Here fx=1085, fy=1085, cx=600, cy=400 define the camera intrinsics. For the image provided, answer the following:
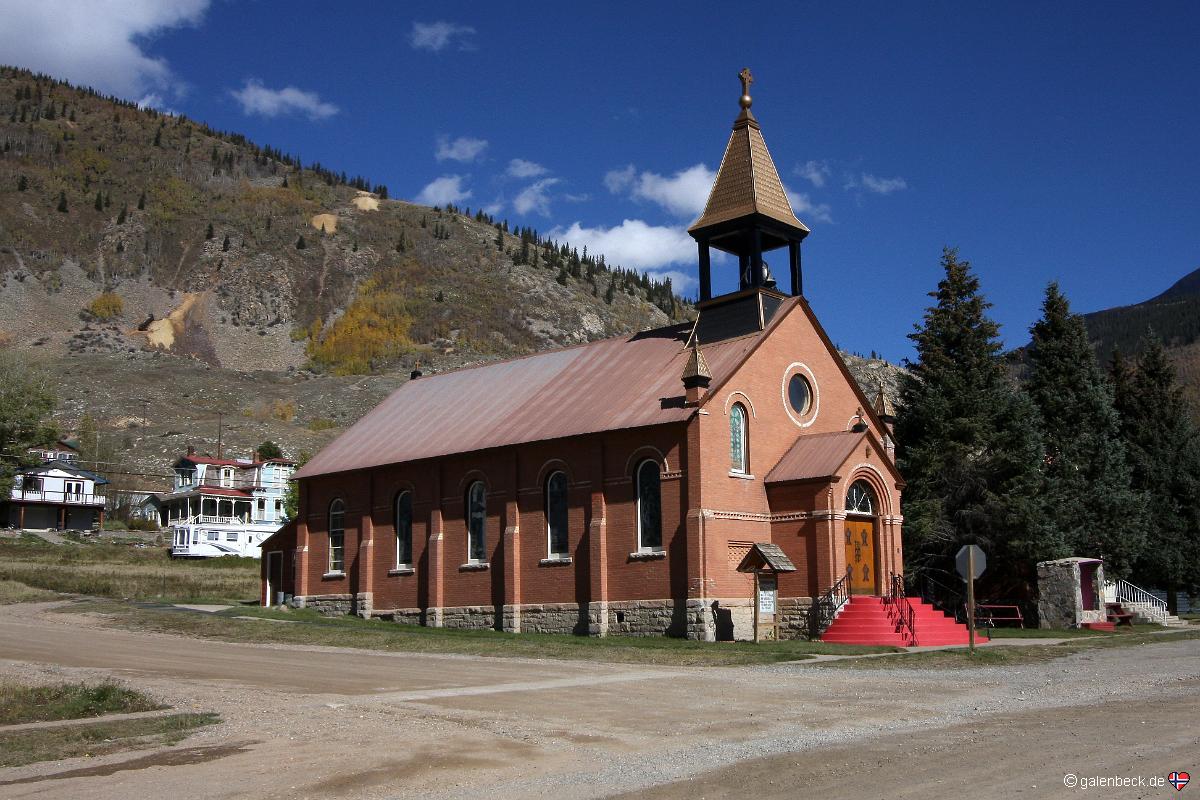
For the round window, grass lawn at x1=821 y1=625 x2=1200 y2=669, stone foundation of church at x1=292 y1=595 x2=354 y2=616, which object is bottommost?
grass lawn at x1=821 y1=625 x2=1200 y2=669

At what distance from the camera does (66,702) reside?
1630cm

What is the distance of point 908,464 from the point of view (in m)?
41.2

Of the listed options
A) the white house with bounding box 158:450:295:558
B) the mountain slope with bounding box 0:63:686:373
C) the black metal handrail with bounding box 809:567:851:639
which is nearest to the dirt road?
the black metal handrail with bounding box 809:567:851:639

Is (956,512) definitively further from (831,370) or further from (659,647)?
(659,647)

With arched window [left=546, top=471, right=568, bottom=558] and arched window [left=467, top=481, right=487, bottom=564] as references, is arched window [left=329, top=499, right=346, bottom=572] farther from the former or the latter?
arched window [left=546, top=471, right=568, bottom=558]

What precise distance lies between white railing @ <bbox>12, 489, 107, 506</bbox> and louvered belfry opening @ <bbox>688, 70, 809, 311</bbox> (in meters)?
67.1

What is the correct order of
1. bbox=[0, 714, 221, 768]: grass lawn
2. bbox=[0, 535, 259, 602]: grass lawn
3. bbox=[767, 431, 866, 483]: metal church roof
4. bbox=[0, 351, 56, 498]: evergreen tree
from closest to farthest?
bbox=[0, 714, 221, 768]: grass lawn → bbox=[767, 431, 866, 483]: metal church roof → bbox=[0, 535, 259, 602]: grass lawn → bbox=[0, 351, 56, 498]: evergreen tree

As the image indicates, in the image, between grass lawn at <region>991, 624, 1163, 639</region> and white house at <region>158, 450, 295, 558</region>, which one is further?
white house at <region>158, 450, 295, 558</region>

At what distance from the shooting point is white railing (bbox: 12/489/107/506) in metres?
83.2

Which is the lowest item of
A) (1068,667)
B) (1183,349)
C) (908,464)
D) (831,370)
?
(1068,667)

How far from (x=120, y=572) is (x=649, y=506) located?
112 feet

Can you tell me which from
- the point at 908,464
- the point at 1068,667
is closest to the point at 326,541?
the point at 908,464

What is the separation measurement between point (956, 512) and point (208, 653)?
2655 centimetres

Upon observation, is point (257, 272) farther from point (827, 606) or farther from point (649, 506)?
point (827, 606)
